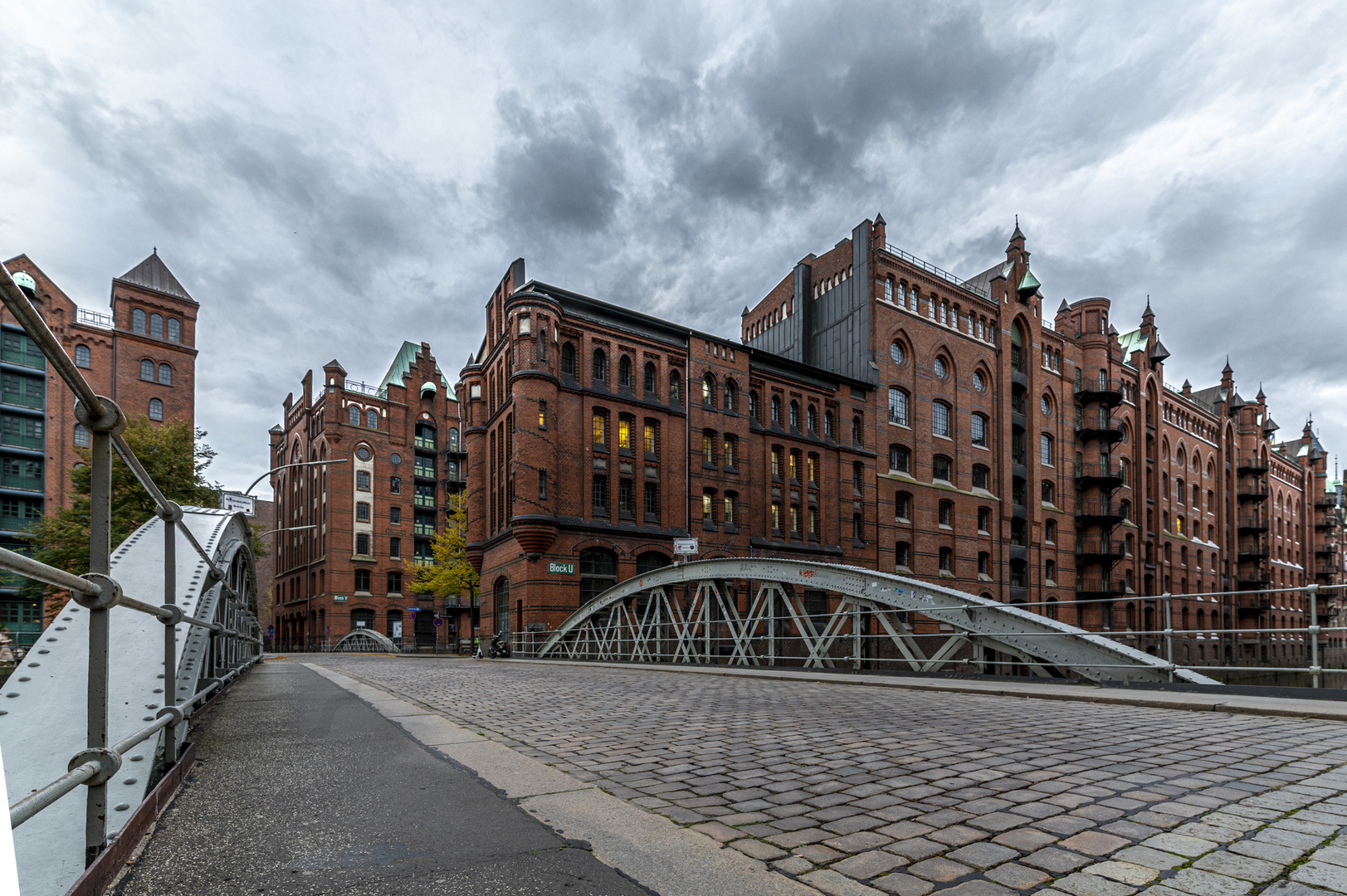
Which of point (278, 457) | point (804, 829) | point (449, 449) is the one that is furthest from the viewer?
point (278, 457)

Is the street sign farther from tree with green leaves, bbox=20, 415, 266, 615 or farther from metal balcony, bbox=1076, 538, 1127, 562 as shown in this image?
metal balcony, bbox=1076, 538, 1127, 562

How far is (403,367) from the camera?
58312 millimetres

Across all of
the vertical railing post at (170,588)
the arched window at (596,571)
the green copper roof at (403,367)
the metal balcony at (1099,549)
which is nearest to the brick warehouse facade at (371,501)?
the green copper roof at (403,367)

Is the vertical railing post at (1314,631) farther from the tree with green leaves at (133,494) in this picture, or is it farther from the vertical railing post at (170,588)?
the tree with green leaves at (133,494)

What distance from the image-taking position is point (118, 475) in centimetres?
2556

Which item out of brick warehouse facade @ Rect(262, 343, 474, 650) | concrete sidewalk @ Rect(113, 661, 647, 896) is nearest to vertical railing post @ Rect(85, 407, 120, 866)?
concrete sidewalk @ Rect(113, 661, 647, 896)

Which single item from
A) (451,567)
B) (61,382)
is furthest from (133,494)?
(61,382)

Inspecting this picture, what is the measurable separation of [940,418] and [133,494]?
3744 centimetres

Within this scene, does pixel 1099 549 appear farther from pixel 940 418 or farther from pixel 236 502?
pixel 236 502

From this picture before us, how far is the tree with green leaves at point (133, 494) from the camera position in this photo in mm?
25141

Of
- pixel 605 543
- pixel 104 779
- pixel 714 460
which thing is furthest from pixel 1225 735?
pixel 714 460

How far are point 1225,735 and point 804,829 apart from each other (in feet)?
14.9

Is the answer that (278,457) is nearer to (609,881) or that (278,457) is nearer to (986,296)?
(986,296)

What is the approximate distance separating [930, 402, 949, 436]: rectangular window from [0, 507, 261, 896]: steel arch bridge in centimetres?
4071
